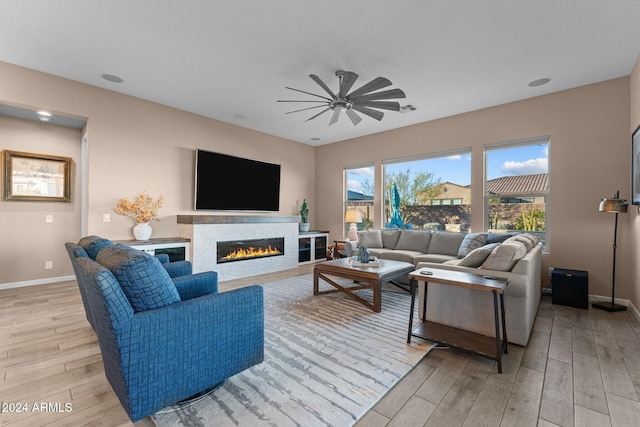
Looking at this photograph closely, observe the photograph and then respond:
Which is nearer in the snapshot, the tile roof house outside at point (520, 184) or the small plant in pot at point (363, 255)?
the small plant in pot at point (363, 255)

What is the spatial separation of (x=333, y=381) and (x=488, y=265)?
172 cm

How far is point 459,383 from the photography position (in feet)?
6.19

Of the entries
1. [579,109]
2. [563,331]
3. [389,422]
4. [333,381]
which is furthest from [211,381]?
[579,109]

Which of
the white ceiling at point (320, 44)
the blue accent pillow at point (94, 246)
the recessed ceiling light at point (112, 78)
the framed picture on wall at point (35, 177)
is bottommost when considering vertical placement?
the blue accent pillow at point (94, 246)

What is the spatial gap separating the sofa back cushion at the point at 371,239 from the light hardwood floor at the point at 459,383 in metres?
2.88

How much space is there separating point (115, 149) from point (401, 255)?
15.4ft

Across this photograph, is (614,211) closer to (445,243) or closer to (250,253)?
(445,243)

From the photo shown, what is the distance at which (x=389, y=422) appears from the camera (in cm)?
154

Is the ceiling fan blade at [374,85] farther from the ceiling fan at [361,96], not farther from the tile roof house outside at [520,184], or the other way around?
the tile roof house outside at [520,184]

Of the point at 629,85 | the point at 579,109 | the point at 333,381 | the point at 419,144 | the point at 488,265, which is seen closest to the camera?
the point at 333,381

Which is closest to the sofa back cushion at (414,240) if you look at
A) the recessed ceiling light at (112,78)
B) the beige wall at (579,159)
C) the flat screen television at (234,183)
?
the beige wall at (579,159)

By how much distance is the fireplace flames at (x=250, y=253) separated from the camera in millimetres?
5047

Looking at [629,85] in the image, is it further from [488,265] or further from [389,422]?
[389,422]

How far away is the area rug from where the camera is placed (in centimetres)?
159
